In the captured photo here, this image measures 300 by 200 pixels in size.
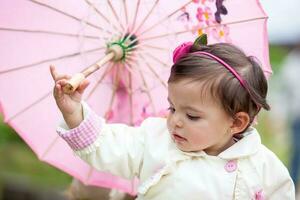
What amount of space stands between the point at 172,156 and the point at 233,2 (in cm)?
64

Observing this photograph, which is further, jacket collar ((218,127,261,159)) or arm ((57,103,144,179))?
jacket collar ((218,127,261,159))

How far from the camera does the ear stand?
2078 mm

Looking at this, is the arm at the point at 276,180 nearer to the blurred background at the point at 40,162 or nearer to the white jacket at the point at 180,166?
the white jacket at the point at 180,166

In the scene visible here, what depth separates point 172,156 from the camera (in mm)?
2061

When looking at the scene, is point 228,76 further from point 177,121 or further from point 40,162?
point 40,162

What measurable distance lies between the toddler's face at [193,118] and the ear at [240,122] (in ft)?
0.10

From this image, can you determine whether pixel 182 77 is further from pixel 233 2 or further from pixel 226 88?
pixel 233 2

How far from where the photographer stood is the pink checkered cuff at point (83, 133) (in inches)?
77.2

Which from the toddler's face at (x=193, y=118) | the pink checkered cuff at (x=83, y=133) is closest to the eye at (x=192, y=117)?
the toddler's face at (x=193, y=118)

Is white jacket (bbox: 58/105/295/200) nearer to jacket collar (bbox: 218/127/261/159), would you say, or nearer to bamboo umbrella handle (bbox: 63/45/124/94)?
jacket collar (bbox: 218/127/261/159)

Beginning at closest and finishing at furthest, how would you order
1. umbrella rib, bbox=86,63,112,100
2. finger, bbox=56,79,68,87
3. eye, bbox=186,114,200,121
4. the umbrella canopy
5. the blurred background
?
finger, bbox=56,79,68,87
eye, bbox=186,114,200,121
the umbrella canopy
umbrella rib, bbox=86,63,112,100
the blurred background

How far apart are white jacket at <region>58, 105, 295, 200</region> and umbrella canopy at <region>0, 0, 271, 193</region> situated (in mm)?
316

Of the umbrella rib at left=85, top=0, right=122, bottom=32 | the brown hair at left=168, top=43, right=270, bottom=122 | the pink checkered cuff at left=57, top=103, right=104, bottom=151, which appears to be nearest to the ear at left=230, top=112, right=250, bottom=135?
the brown hair at left=168, top=43, right=270, bottom=122

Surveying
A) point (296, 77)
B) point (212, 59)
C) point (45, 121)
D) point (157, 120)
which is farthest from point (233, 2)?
point (296, 77)
